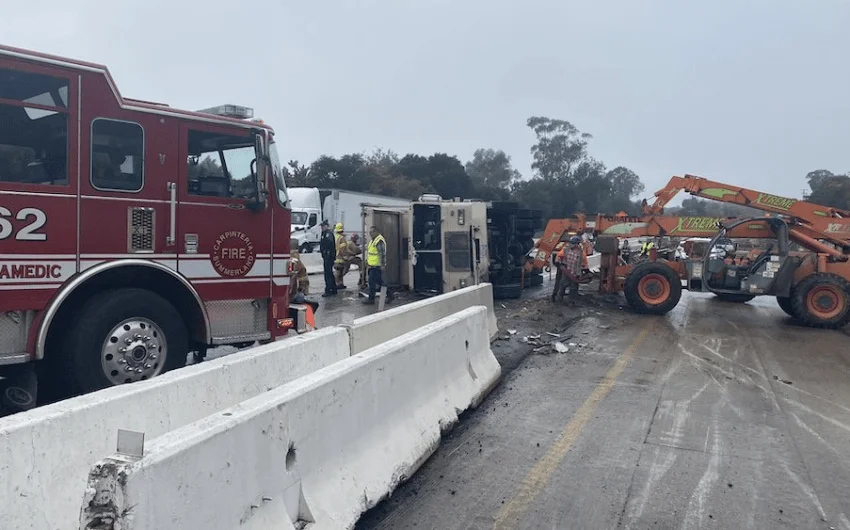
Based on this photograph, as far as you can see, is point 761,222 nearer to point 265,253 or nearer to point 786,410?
point 786,410

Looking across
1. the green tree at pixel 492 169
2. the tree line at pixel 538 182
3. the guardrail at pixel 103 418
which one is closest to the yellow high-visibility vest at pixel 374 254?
the guardrail at pixel 103 418

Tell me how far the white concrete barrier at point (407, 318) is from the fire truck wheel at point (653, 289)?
→ 5179mm

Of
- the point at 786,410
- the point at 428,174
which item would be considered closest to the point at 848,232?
the point at 786,410

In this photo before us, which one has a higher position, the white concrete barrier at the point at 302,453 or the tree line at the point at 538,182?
the tree line at the point at 538,182

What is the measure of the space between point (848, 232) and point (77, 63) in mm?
15009

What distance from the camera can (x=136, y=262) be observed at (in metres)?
6.44

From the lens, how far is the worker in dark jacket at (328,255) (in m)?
16.8

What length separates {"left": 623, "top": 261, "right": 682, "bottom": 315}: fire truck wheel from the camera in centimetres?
1466

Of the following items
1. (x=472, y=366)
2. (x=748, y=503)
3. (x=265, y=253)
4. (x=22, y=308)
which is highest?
(x=265, y=253)

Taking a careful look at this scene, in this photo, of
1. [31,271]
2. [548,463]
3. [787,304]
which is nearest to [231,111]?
[31,271]

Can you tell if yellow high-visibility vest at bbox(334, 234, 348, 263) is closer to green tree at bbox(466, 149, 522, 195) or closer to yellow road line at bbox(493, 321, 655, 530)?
yellow road line at bbox(493, 321, 655, 530)

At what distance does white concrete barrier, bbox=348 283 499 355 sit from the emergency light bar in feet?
8.73

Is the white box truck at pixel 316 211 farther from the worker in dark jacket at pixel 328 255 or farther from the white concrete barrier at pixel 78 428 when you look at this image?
the white concrete barrier at pixel 78 428

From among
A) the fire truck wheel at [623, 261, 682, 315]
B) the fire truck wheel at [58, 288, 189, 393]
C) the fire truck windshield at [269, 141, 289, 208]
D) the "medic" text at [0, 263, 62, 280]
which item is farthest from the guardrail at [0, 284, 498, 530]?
the fire truck wheel at [623, 261, 682, 315]
